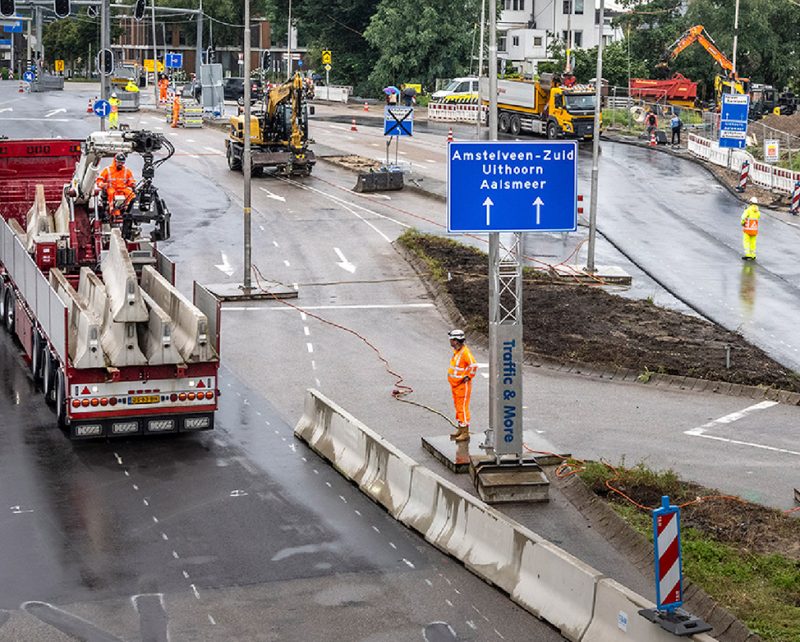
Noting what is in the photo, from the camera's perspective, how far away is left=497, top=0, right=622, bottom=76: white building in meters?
114

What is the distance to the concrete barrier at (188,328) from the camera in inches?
834

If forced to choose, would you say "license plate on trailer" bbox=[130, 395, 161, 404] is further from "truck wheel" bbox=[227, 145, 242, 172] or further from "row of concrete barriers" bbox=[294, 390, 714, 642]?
"truck wheel" bbox=[227, 145, 242, 172]

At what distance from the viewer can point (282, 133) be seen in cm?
5381

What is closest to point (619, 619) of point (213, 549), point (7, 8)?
point (213, 549)

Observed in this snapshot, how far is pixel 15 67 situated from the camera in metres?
196

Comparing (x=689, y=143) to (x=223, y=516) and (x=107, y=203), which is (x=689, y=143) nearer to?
(x=107, y=203)

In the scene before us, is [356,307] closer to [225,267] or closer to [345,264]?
[345,264]

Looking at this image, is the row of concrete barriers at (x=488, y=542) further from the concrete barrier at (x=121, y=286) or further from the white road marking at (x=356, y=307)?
the white road marking at (x=356, y=307)

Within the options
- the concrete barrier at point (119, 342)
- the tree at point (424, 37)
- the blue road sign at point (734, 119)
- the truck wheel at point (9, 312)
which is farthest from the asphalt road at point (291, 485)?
the tree at point (424, 37)

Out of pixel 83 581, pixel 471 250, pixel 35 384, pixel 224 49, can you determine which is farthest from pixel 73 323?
pixel 224 49

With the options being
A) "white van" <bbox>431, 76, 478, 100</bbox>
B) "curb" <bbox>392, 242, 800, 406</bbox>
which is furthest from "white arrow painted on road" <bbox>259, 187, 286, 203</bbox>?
"white van" <bbox>431, 76, 478, 100</bbox>

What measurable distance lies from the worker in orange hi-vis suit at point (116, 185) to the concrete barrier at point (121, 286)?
189 inches

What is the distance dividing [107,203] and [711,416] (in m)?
12.7

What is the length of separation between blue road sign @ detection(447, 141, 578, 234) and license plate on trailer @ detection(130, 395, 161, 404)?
221 inches
